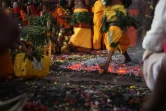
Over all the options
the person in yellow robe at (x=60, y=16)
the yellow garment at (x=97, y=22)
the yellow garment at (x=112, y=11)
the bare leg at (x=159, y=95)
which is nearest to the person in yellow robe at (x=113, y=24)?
the yellow garment at (x=112, y=11)

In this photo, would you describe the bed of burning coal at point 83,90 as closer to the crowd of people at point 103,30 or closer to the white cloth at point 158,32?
the crowd of people at point 103,30

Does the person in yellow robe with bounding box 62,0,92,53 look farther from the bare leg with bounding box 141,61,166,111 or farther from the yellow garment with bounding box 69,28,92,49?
the bare leg with bounding box 141,61,166,111

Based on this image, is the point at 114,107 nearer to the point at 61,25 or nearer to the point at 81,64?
the point at 81,64

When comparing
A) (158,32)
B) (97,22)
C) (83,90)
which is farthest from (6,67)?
(97,22)

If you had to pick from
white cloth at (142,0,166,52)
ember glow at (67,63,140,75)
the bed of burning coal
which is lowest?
ember glow at (67,63,140,75)

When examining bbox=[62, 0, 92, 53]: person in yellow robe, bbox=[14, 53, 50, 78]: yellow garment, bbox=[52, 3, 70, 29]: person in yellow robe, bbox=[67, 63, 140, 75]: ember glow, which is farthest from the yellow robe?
bbox=[52, 3, 70, 29]: person in yellow robe

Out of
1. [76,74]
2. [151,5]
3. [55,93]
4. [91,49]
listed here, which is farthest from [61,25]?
[55,93]

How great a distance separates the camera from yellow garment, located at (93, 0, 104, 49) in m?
9.81

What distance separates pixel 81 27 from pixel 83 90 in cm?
490

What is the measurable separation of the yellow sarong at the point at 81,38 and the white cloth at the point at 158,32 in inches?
253

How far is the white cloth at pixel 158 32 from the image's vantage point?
3.50 m

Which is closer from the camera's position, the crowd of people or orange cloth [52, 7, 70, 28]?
the crowd of people

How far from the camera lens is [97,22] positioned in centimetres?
1009

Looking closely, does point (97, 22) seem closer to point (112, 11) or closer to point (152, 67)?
point (112, 11)
